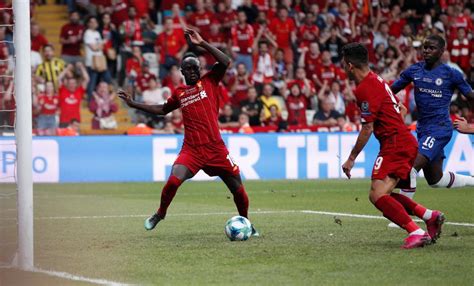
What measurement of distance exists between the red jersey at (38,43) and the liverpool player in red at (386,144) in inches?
624

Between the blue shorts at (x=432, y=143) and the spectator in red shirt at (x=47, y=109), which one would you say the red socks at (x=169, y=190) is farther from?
the spectator in red shirt at (x=47, y=109)

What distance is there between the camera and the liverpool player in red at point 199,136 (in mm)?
11773

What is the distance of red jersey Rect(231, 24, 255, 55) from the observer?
26.2m

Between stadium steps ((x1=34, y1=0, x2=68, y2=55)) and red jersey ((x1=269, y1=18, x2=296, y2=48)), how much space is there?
18.2 ft

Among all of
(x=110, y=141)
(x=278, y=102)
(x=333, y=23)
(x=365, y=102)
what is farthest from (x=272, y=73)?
(x=365, y=102)

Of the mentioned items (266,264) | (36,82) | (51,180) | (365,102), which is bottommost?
(51,180)

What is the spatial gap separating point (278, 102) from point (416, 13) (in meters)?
7.16

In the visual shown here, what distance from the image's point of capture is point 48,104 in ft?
76.9

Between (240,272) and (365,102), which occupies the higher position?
(365,102)

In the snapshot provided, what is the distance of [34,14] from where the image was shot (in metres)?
26.8

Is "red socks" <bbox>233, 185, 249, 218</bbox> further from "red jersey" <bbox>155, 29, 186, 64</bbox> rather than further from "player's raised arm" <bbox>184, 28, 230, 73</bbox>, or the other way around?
"red jersey" <bbox>155, 29, 186, 64</bbox>

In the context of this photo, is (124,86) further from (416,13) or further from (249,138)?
(416,13)

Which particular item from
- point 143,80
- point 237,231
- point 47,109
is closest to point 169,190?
point 237,231

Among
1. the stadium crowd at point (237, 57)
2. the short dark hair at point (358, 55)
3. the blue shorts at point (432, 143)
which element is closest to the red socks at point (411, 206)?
the blue shorts at point (432, 143)
